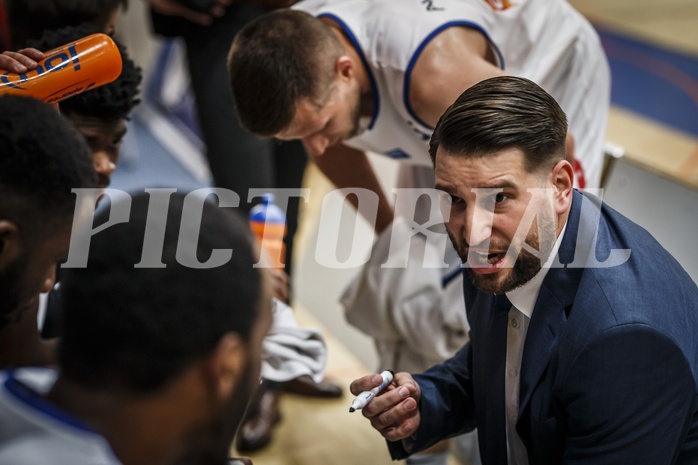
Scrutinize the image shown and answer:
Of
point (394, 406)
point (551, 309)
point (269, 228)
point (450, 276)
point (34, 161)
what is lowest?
point (450, 276)

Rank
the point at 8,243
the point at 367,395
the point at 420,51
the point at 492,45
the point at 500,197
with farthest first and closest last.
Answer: the point at 492,45
the point at 420,51
the point at 367,395
the point at 500,197
the point at 8,243

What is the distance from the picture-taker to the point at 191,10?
2277mm

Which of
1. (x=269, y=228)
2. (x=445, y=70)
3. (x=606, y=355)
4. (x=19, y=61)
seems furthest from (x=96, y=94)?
(x=606, y=355)

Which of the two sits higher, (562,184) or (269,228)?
(562,184)

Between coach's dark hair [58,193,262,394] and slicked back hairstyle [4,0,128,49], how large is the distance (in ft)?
3.25

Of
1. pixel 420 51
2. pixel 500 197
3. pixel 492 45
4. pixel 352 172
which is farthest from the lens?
pixel 352 172

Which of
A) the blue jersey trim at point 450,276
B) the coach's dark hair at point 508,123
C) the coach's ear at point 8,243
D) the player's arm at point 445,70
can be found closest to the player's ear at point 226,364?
the coach's ear at point 8,243

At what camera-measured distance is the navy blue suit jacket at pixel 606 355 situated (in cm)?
105

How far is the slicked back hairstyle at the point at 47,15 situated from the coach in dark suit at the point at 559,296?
2.88 ft

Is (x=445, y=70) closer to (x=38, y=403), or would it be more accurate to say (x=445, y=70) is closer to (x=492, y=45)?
(x=492, y=45)

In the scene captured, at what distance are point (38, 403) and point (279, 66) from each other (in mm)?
941

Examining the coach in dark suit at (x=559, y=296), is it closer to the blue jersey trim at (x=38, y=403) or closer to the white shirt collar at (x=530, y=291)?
the white shirt collar at (x=530, y=291)

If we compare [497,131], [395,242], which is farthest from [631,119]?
[497,131]

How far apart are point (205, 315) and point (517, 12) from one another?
1.28 metres
